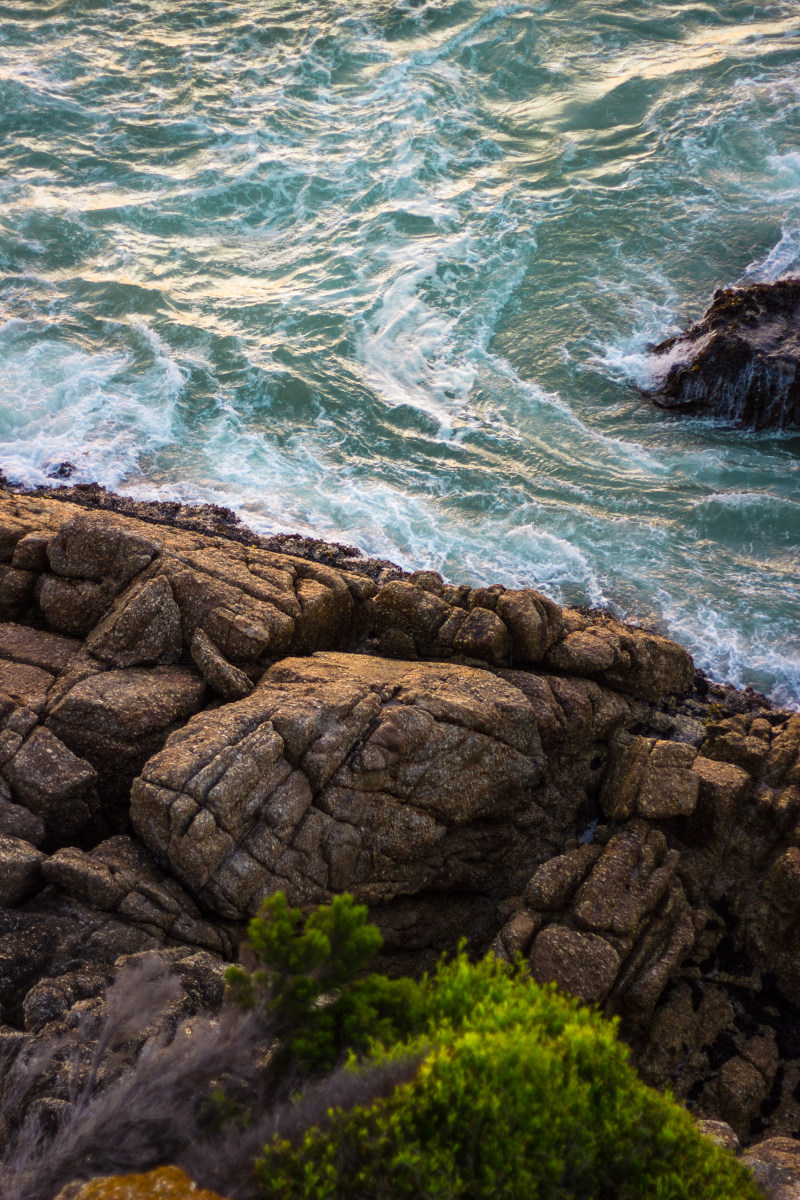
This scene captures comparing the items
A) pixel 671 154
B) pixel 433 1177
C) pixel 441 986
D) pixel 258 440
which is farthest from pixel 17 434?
pixel 671 154

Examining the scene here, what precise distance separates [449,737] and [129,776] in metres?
6.06

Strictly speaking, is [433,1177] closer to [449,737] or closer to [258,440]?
[449,737]

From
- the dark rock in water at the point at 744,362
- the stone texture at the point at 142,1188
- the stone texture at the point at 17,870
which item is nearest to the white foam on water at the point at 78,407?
the stone texture at the point at 17,870

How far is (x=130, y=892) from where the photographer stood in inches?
520

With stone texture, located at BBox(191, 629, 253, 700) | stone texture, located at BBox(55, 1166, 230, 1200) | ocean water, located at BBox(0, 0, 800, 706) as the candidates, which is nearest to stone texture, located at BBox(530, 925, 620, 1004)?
stone texture, located at BBox(55, 1166, 230, 1200)

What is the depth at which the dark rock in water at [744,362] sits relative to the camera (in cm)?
2797

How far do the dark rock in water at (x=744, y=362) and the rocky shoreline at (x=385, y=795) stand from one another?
1334 cm

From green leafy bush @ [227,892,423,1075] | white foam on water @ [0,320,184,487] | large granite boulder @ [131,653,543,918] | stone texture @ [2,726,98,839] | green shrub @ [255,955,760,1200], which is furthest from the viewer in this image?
white foam on water @ [0,320,184,487]

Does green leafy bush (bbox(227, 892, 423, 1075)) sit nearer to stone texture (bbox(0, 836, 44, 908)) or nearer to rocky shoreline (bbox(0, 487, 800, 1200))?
rocky shoreline (bbox(0, 487, 800, 1200))

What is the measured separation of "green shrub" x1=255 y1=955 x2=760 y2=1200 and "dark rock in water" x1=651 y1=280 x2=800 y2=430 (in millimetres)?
23571

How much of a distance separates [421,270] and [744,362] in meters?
14.0

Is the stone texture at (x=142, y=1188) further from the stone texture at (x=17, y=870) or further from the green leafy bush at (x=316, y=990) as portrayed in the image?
the stone texture at (x=17, y=870)

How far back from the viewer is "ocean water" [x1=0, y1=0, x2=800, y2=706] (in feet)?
83.9

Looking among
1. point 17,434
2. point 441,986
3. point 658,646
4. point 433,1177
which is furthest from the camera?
point 17,434
